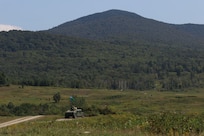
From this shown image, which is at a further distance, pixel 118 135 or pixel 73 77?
pixel 73 77

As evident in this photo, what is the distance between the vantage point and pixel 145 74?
190 meters

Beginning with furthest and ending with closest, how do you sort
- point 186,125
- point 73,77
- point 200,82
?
point 73,77, point 200,82, point 186,125

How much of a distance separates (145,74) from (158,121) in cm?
16976

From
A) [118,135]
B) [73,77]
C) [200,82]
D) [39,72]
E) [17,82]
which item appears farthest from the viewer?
[39,72]

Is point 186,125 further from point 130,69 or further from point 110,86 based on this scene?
point 130,69

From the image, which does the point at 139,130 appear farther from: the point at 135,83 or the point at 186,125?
the point at 135,83

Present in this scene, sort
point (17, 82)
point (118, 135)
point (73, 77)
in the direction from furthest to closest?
point (73, 77) < point (17, 82) < point (118, 135)

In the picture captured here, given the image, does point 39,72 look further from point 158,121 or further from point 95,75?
point 158,121

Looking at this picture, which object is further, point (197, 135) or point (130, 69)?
point (130, 69)

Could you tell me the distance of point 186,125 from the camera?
792 inches

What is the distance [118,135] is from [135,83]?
15139 cm

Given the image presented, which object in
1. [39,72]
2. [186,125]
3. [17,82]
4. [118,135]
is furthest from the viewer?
[39,72]

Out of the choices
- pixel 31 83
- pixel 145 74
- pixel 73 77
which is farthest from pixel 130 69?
pixel 31 83

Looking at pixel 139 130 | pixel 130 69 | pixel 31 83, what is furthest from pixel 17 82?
pixel 139 130
